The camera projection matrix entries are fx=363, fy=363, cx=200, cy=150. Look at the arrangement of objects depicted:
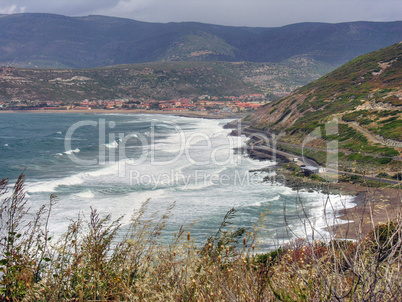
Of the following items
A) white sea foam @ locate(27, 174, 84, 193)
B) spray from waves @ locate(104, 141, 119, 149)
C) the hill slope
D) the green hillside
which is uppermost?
the green hillside

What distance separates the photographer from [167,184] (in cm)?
2584

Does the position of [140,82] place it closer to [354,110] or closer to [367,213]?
[354,110]

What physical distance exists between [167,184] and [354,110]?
101 feet

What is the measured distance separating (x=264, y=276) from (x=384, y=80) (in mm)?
59006

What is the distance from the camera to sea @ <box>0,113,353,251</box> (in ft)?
58.1

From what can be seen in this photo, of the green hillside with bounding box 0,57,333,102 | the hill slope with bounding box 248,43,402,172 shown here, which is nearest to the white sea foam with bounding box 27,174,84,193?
the hill slope with bounding box 248,43,402,172

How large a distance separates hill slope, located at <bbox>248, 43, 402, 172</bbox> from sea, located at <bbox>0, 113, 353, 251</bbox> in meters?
8.95

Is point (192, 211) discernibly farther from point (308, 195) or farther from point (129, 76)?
point (129, 76)

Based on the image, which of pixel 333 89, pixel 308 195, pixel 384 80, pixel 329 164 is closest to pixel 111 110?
pixel 333 89

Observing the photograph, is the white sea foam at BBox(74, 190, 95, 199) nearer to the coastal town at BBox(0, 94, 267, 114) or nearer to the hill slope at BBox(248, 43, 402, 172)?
the hill slope at BBox(248, 43, 402, 172)

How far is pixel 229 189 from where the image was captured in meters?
24.7

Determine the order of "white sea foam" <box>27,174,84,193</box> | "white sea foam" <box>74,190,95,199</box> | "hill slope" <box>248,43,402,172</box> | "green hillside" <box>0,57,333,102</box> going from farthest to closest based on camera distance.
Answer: "green hillside" <box>0,57,333,102</box>, "hill slope" <box>248,43,402,172</box>, "white sea foam" <box>27,174,84,193</box>, "white sea foam" <box>74,190,95,199</box>

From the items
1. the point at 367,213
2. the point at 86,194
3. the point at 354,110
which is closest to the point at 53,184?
the point at 86,194

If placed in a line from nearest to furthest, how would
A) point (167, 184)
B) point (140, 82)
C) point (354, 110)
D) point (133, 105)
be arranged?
point (167, 184) → point (354, 110) → point (133, 105) → point (140, 82)
